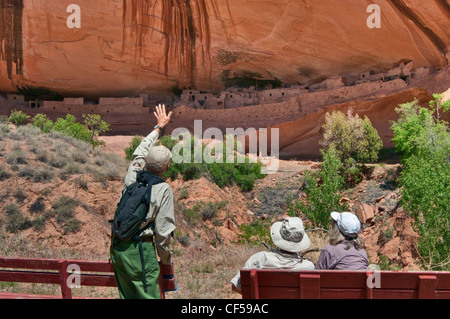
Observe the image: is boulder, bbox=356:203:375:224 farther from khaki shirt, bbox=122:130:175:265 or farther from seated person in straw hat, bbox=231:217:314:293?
khaki shirt, bbox=122:130:175:265

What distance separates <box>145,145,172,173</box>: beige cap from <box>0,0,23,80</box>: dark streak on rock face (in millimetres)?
17151

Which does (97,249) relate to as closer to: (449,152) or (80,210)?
(80,210)

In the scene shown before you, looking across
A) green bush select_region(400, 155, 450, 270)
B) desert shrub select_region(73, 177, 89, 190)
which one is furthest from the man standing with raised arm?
desert shrub select_region(73, 177, 89, 190)

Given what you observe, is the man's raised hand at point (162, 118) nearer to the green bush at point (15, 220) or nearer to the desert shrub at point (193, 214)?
the green bush at point (15, 220)

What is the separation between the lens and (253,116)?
66.9ft

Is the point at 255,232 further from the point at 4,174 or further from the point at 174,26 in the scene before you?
the point at 174,26

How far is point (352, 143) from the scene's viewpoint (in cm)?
1603

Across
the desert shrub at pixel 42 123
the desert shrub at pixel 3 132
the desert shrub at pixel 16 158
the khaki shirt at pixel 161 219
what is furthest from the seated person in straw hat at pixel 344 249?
the desert shrub at pixel 42 123

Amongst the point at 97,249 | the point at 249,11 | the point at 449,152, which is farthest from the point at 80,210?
the point at 249,11

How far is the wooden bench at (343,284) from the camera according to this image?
8.32ft

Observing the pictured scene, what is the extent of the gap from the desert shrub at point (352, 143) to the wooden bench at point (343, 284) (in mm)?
13019

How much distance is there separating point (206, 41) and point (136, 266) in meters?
17.7

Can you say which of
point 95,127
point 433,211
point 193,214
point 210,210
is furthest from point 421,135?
point 95,127
